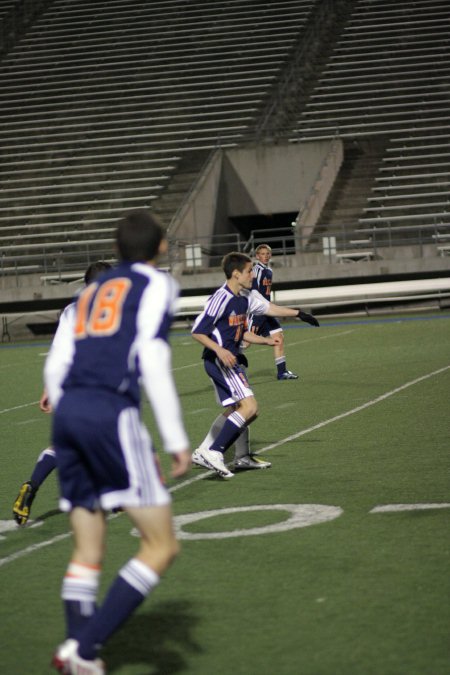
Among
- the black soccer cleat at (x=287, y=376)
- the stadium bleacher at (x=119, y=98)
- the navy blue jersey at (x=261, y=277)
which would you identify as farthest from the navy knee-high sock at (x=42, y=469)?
the stadium bleacher at (x=119, y=98)

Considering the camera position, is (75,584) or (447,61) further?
(447,61)

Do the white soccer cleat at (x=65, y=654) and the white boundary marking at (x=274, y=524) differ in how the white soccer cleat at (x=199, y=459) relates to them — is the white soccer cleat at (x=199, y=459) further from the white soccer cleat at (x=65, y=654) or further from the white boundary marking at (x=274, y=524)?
the white soccer cleat at (x=65, y=654)

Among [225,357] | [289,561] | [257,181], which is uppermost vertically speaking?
[257,181]

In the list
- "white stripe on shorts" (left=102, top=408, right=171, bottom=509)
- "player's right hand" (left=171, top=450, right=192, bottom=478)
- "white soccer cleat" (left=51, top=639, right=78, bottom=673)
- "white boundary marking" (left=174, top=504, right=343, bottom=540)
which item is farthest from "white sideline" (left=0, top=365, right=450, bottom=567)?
"player's right hand" (left=171, top=450, right=192, bottom=478)

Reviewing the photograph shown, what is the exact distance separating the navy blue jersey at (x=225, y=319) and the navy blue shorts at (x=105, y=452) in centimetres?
421

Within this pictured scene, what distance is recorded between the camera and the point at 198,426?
1107 cm

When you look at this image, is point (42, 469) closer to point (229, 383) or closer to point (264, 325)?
point (229, 383)

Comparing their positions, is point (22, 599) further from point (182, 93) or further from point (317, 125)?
point (182, 93)

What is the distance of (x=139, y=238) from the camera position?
3.93 m

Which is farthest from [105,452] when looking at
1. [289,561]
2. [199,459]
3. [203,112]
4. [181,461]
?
[203,112]

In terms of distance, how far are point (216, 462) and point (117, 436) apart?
14.1ft

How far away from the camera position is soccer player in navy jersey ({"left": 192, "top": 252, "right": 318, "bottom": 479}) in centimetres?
807

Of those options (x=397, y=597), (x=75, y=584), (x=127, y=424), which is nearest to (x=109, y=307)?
(x=127, y=424)

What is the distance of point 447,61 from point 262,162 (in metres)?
6.83
